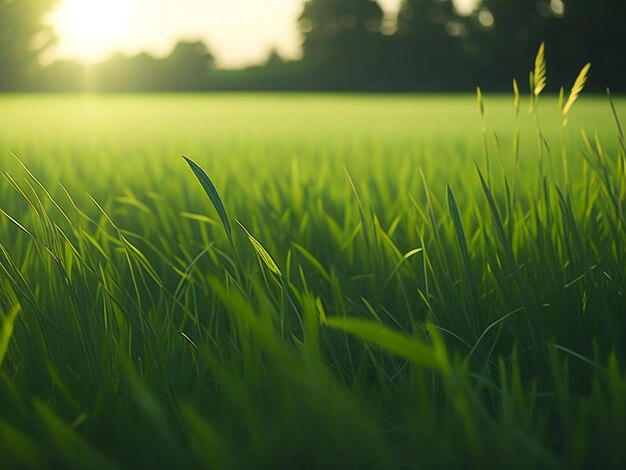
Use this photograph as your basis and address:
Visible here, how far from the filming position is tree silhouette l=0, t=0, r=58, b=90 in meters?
26.2

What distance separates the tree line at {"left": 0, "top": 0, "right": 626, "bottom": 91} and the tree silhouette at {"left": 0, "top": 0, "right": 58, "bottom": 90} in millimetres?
40

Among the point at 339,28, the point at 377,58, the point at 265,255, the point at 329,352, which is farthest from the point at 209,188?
the point at 339,28

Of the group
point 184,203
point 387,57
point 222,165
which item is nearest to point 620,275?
point 184,203

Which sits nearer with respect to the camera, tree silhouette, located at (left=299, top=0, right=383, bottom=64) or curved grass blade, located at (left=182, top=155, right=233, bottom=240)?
curved grass blade, located at (left=182, top=155, right=233, bottom=240)

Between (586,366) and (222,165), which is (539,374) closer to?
(586,366)

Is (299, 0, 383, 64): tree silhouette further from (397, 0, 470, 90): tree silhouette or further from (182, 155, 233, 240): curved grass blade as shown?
(182, 155, 233, 240): curved grass blade

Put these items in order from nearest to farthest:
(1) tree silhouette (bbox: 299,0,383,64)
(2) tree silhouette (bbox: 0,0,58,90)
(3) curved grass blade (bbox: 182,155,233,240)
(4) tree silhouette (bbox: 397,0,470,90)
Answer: (3) curved grass blade (bbox: 182,155,233,240) → (4) tree silhouette (bbox: 397,0,470,90) → (2) tree silhouette (bbox: 0,0,58,90) → (1) tree silhouette (bbox: 299,0,383,64)

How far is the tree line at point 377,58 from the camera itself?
2328 cm

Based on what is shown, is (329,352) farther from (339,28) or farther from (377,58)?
(339,28)

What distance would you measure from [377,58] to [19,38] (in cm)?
1465

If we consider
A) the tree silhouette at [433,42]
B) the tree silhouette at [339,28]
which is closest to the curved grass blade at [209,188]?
the tree silhouette at [433,42]

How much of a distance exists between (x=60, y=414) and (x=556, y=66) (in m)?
24.4

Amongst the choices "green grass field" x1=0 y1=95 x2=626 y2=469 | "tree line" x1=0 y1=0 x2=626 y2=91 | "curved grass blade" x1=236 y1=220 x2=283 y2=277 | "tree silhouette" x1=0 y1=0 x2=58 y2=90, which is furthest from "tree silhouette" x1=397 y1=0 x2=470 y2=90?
"curved grass blade" x1=236 y1=220 x2=283 y2=277

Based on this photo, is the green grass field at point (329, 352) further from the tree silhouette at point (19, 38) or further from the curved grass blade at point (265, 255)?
the tree silhouette at point (19, 38)
